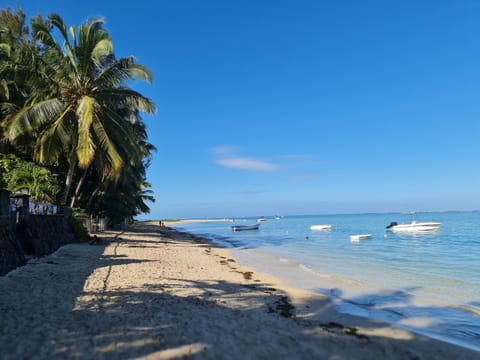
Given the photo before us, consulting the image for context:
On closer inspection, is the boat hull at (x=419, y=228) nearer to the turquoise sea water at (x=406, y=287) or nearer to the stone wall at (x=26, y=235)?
the turquoise sea water at (x=406, y=287)

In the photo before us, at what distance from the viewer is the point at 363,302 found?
891 cm

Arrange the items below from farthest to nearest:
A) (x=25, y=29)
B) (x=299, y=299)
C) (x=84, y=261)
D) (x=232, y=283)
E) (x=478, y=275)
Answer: (x=25, y=29) < (x=478, y=275) < (x=84, y=261) < (x=232, y=283) < (x=299, y=299)

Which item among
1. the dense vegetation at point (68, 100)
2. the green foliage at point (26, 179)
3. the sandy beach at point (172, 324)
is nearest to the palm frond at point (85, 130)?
the dense vegetation at point (68, 100)

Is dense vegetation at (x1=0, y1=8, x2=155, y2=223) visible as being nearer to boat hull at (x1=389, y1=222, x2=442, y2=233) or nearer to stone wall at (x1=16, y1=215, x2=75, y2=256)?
stone wall at (x1=16, y1=215, x2=75, y2=256)

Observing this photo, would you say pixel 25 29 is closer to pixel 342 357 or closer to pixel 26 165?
pixel 26 165

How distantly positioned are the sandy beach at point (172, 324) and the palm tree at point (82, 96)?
24.5 ft

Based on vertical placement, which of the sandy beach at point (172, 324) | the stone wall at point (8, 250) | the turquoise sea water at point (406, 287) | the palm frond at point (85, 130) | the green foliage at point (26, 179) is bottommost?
the turquoise sea water at point (406, 287)

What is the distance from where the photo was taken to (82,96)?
1588cm

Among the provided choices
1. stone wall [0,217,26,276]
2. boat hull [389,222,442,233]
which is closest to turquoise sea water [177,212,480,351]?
stone wall [0,217,26,276]

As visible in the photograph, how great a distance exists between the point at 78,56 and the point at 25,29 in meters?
11.6

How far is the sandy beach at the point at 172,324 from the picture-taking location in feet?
14.4

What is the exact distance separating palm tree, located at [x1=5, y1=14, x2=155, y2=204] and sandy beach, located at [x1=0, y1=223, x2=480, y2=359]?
7.48m

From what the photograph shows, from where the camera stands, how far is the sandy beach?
14.4ft

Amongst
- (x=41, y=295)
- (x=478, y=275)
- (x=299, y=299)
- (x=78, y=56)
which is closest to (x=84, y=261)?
(x=41, y=295)
